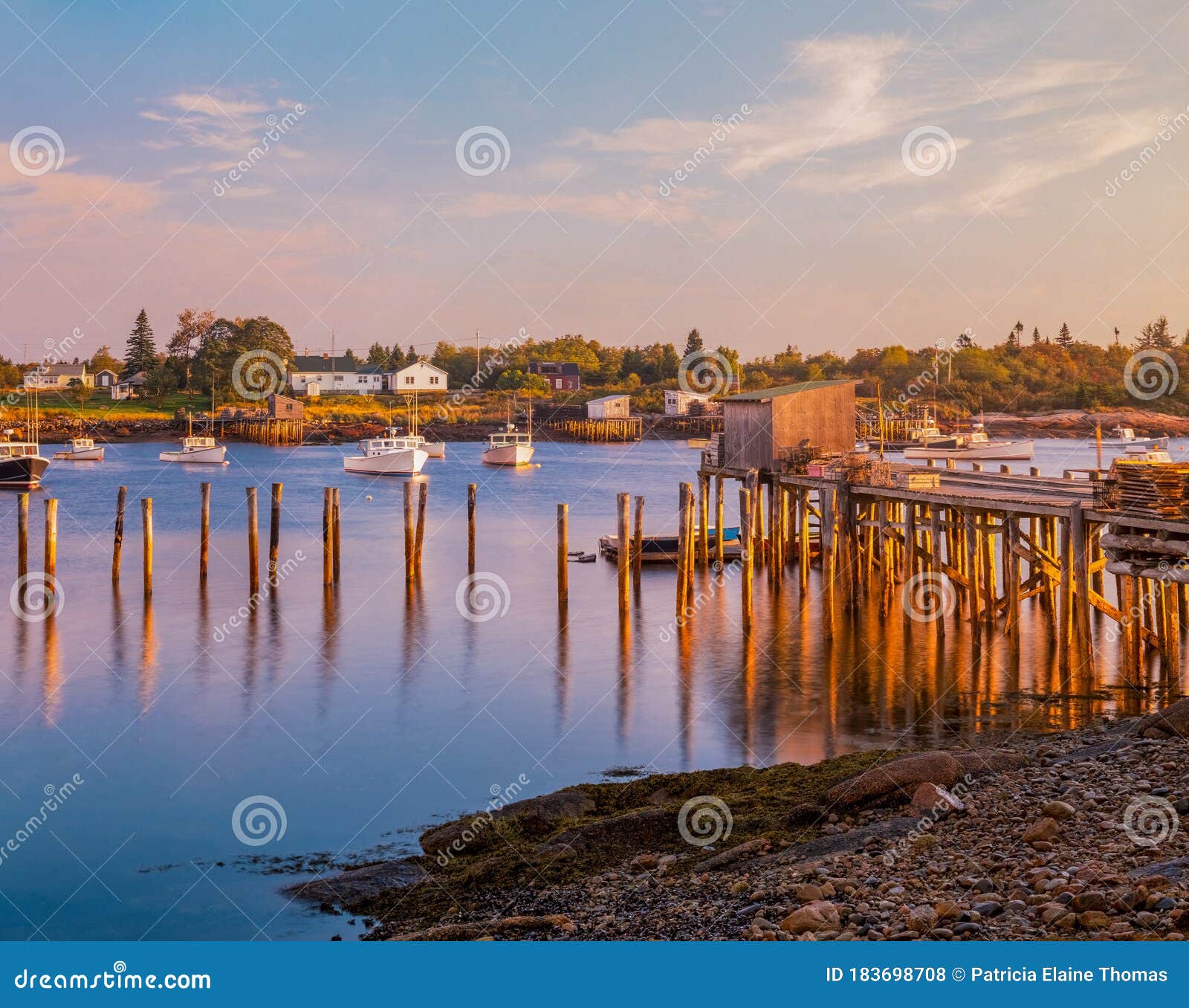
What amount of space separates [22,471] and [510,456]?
1647 inches

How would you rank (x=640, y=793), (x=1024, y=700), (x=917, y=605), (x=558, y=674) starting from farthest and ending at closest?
(x=917, y=605), (x=558, y=674), (x=1024, y=700), (x=640, y=793)

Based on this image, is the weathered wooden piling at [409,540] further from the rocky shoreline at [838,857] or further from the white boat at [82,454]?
the white boat at [82,454]

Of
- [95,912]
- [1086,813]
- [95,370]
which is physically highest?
[95,370]

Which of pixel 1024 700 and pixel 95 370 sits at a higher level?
pixel 95 370

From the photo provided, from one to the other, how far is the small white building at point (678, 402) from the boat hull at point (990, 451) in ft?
170

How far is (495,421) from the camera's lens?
153000 millimetres

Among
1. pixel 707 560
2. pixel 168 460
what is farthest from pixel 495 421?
pixel 707 560

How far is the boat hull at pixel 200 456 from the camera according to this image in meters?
107

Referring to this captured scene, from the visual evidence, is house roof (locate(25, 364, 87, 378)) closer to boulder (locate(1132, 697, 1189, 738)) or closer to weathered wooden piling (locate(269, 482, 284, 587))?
weathered wooden piling (locate(269, 482, 284, 587))

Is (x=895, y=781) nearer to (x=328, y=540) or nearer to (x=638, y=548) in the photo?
(x=638, y=548)

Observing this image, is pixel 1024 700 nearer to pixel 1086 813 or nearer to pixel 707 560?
pixel 1086 813

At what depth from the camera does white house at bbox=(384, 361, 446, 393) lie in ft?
521

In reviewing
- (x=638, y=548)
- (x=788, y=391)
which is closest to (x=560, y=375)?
(x=638, y=548)

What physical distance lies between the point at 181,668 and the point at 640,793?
577 inches
